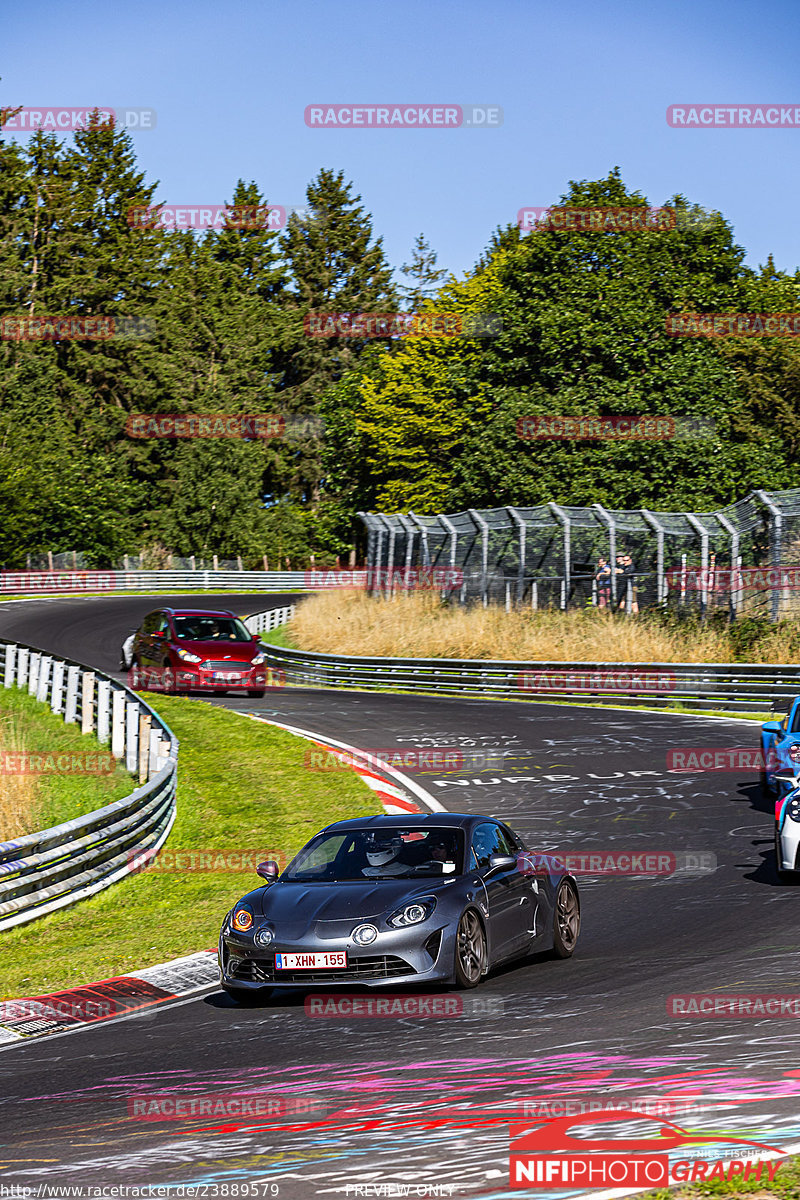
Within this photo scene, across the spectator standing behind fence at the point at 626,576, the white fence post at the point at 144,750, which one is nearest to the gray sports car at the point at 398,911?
the white fence post at the point at 144,750

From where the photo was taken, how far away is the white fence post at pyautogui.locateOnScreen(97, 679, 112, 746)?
22453 mm

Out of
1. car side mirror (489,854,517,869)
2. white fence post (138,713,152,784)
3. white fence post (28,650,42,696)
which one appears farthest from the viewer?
white fence post (28,650,42,696)

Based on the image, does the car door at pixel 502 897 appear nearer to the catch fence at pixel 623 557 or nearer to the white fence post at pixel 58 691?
the white fence post at pixel 58 691

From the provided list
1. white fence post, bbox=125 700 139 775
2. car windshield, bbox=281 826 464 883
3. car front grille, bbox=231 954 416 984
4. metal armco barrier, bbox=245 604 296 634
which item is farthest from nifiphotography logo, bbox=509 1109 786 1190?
metal armco barrier, bbox=245 604 296 634

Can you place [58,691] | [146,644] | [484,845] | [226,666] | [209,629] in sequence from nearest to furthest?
[484,845]
[58,691]
[226,666]
[209,629]
[146,644]

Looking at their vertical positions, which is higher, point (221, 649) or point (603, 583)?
point (603, 583)

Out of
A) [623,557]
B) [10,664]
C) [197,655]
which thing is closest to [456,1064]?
[197,655]

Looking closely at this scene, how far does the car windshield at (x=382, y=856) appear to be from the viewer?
1050cm

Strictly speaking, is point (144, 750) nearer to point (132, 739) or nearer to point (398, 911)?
point (132, 739)

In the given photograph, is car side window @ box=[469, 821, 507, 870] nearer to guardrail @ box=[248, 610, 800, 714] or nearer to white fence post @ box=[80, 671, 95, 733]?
white fence post @ box=[80, 671, 95, 733]

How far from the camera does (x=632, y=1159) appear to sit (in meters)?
5.72

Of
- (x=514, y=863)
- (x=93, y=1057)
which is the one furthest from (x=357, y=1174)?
(x=514, y=863)

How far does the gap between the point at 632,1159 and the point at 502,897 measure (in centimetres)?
480

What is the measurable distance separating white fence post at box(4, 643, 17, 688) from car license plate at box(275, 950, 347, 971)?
72.0 feet
